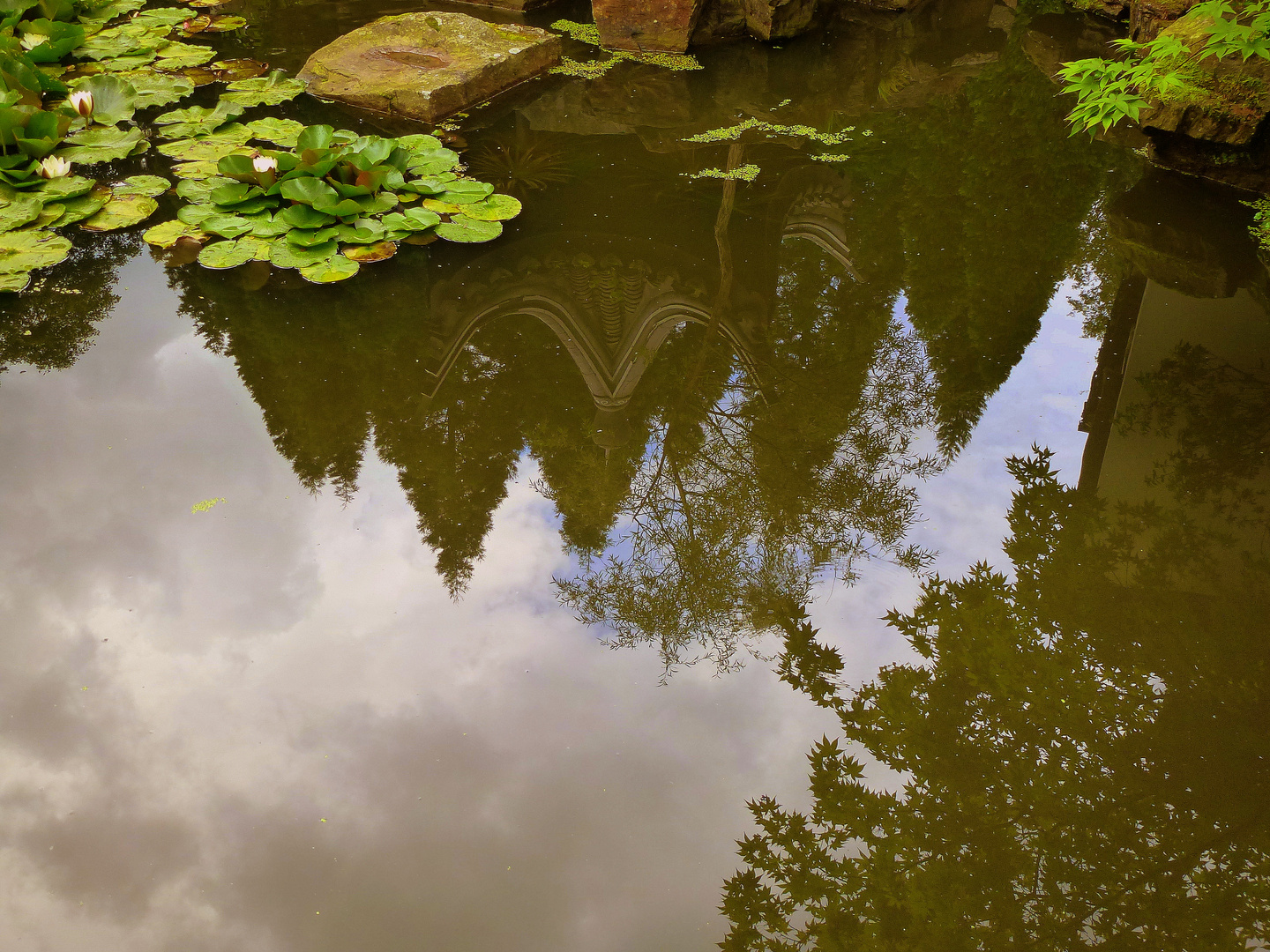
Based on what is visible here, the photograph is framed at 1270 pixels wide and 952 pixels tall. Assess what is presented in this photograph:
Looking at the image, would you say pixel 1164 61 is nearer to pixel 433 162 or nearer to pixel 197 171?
pixel 433 162

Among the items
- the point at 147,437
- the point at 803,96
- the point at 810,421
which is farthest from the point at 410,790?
the point at 803,96

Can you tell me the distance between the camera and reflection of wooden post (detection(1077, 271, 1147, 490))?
3879mm

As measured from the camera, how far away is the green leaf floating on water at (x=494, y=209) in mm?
5043

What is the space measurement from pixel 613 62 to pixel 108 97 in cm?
385

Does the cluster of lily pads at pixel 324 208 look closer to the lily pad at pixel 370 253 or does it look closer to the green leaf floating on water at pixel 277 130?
the lily pad at pixel 370 253

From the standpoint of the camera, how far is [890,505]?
3654 millimetres

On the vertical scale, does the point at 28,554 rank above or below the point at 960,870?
above

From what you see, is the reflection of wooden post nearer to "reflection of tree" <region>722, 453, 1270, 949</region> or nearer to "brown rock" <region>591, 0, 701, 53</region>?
"reflection of tree" <region>722, 453, 1270, 949</region>

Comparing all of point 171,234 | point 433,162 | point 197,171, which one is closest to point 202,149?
point 197,171

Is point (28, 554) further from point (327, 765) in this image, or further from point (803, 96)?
point (803, 96)

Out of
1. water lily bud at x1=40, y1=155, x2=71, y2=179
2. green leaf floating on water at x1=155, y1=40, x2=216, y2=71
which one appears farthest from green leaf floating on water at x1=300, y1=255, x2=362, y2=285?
green leaf floating on water at x1=155, y1=40, x2=216, y2=71

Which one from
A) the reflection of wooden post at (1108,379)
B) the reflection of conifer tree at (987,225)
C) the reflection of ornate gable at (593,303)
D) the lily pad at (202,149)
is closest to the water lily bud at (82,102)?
the lily pad at (202,149)

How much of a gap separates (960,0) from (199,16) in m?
7.78

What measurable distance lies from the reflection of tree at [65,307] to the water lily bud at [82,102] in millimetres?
1161
